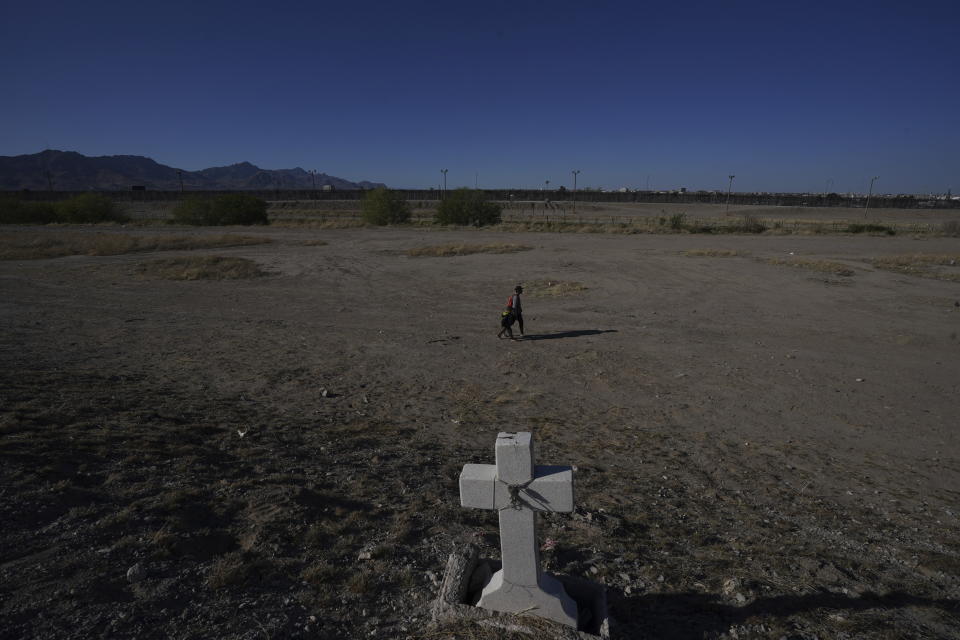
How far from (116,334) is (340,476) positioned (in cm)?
1068

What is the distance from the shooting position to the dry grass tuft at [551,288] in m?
19.0

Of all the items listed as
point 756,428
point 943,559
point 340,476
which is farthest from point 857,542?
point 340,476

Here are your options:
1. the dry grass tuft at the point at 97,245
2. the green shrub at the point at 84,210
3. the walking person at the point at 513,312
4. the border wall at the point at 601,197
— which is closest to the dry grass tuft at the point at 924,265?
the walking person at the point at 513,312

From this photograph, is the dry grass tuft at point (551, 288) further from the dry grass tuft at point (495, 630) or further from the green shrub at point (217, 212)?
the green shrub at point (217, 212)

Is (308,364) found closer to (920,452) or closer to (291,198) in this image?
(920,452)

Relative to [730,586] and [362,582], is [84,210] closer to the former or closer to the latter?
[362,582]

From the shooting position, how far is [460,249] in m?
31.5

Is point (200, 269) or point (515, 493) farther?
point (200, 269)

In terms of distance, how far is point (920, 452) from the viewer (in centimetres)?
748

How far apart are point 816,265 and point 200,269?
92.5 ft

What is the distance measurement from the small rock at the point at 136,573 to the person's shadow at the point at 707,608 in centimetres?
337

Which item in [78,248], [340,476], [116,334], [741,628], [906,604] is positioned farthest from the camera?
[78,248]

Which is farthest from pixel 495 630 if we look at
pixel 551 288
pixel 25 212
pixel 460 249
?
pixel 25 212

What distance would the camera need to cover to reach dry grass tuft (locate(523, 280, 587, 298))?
1900 centimetres
